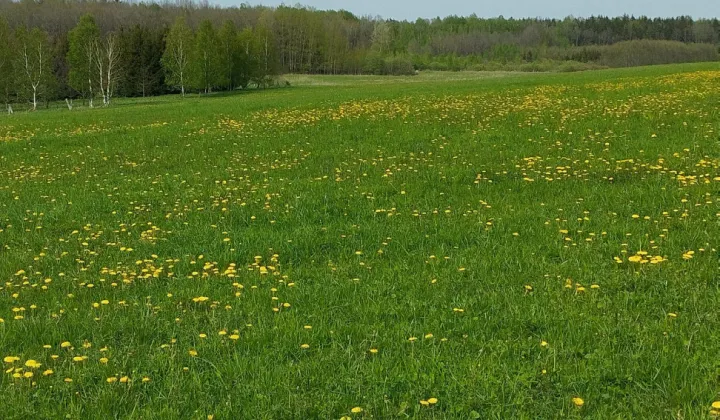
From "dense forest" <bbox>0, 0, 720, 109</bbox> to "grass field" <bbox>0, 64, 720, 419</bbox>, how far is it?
184ft

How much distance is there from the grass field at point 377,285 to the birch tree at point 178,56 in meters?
57.8

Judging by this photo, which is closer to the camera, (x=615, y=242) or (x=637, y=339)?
(x=637, y=339)

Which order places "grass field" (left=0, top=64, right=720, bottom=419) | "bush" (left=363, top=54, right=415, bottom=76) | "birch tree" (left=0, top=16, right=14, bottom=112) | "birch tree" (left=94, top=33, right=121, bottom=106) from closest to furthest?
"grass field" (left=0, top=64, right=720, bottom=419), "birch tree" (left=0, top=16, right=14, bottom=112), "birch tree" (left=94, top=33, right=121, bottom=106), "bush" (left=363, top=54, right=415, bottom=76)

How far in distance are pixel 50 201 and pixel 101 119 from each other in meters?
21.0

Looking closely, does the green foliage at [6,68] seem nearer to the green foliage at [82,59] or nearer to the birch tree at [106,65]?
the green foliage at [82,59]

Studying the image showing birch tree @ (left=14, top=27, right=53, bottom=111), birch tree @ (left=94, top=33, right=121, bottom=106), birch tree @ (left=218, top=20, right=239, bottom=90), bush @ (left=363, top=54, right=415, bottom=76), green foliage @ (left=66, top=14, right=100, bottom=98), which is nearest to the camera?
birch tree @ (left=14, top=27, right=53, bottom=111)

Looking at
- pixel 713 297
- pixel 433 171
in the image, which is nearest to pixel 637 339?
pixel 713 297

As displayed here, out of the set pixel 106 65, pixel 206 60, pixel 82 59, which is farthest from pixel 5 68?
pixel 206 60

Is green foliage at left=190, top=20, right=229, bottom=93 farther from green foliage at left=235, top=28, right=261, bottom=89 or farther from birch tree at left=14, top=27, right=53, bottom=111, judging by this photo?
birch tree at left=14, top=27, right=53, bottom=111

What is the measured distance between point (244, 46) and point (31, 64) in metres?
26.6

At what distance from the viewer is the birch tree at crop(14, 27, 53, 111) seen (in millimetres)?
58906

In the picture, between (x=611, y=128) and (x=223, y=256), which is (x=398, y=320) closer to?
(x=223, y=256)

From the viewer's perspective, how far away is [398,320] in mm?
5434

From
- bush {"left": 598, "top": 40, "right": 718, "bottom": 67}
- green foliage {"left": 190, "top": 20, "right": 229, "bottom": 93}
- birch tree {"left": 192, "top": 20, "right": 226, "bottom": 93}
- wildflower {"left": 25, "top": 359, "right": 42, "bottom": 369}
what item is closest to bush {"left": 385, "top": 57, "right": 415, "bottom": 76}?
bush {"left": 598, "top": 40, "right": 718, "bottom": 67}
